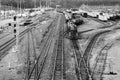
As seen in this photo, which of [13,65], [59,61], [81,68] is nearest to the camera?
[81,68]

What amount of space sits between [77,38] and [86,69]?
1467 centimetres

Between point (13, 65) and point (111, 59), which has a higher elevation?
point (111, 59)

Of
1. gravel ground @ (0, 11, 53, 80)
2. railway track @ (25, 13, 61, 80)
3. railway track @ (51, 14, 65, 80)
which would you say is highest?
railway track @ (51, 14, 65, 80)

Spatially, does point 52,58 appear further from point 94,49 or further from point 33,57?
point 94,49

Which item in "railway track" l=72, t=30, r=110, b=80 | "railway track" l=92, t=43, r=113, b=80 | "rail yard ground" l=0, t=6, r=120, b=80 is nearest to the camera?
"railway track" l=72, t=30, r=110, b=80

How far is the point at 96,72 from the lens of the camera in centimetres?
1666

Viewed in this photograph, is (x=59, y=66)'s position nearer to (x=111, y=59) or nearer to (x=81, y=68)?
(x=81, y=68)

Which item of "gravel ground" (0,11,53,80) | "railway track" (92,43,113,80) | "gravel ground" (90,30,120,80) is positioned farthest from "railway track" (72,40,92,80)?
"gravel ground" (0,11,53,80)

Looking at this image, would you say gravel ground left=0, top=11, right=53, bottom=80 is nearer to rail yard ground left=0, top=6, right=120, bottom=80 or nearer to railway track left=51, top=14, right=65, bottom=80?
rail yard ground left=0, top=6, right=120, bottom=80

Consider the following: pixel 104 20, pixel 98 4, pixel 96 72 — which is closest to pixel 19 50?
pixel 96 72

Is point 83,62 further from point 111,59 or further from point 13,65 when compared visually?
point 13,65

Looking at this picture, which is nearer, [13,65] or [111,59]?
[13,65]

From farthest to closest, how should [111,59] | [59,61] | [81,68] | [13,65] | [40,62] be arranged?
[111,59]
[59,61]
[40,62]
[13,65]
[81,68]

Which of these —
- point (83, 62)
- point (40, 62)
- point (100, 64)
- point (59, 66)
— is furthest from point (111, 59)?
point (40, 62)
